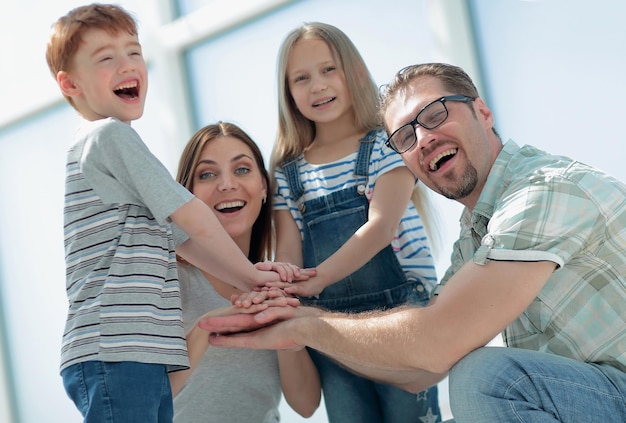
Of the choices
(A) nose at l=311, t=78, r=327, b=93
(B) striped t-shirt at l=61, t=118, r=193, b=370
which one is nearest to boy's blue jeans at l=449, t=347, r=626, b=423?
(B) striped t-shirt at l=61, t=118, r=193, b=370

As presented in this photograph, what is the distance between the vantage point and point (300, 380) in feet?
6.99

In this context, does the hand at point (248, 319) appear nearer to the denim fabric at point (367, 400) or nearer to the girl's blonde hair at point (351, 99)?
the denim fabric at point (367, 400)

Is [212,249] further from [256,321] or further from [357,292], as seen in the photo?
[357,292]

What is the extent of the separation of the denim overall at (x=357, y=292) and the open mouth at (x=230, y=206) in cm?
19

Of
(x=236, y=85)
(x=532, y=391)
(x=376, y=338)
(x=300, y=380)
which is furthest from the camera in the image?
(x=236, y=85)

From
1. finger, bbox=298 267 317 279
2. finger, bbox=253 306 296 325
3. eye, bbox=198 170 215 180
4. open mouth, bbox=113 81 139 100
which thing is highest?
open mouth, bbox=113 81 139 100

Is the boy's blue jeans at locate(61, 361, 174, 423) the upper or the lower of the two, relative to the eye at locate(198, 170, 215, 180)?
lower

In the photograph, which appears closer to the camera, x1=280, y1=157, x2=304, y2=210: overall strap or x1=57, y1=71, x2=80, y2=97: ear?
x1=57, y1=71, x2=80, y2=97: ear

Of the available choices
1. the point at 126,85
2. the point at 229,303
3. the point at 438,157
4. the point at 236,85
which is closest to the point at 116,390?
the point at 229,303

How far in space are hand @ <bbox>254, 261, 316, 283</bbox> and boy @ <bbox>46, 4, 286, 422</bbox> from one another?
2.5 inches

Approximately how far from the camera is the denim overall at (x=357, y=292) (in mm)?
2123

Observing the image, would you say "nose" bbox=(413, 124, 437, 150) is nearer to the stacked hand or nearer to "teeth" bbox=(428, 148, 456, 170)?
"teeth" bbox=(428, 148, 456, 170)

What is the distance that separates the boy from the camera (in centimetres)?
160

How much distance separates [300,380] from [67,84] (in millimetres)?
956
